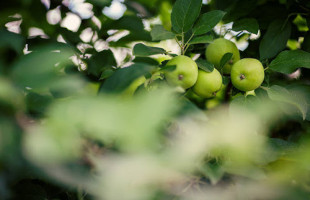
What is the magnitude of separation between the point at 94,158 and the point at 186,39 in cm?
68

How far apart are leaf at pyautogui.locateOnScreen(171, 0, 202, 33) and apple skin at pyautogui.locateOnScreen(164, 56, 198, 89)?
0.13 m

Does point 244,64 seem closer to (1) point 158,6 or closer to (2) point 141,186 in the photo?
(2) point 141,186

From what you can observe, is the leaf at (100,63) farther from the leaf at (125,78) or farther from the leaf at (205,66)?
the leaf at (125,78)

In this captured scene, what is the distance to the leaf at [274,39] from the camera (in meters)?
1.09

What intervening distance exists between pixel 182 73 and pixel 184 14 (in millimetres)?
225

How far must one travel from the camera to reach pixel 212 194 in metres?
0.56

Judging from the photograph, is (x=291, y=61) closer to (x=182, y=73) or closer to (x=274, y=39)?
(x=274, y=39)

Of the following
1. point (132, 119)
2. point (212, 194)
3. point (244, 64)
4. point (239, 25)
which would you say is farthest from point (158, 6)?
point (132, 119)

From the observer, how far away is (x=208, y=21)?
2.99ft

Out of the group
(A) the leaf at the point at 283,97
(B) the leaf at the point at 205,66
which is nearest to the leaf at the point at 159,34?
(B) the leaf at the point at 205,66

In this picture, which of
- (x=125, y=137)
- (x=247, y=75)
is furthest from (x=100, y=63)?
(x=125, y=137)

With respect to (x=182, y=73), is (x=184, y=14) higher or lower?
higher

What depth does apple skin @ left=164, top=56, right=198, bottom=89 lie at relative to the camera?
33.6 inches

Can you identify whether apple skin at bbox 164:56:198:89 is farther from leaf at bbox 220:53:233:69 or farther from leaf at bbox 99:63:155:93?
leaf at bbox 99:63:155:93
